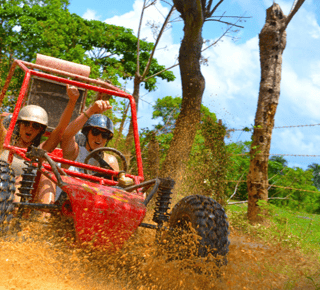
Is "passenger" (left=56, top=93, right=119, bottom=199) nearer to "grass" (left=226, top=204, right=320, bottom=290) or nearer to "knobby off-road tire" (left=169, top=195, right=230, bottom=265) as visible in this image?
"knobby off-road tire" (left=169, top=195, right=230, bottom=265)

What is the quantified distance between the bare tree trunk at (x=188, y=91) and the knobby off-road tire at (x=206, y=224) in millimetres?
→ 4779

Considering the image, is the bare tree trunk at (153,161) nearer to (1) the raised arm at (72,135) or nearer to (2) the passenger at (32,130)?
(1) the raised arm at (72,135)

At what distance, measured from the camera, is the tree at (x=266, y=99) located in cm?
667

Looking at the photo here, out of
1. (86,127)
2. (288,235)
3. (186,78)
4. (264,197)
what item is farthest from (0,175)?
(186,78)

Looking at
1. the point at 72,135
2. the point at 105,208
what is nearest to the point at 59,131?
the point at 72,135

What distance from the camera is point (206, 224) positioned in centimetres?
270

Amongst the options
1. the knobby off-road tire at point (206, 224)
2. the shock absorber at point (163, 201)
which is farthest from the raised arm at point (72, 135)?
the knobby off-road tire at point (206, 224)

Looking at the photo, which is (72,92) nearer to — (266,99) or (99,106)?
(99,106)

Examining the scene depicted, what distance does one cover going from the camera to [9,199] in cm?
244

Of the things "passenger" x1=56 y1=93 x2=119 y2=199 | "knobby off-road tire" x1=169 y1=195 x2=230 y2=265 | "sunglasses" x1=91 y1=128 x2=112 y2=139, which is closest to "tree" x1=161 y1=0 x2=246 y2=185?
"passenger" x1=56 y1=93 x2=119 y2=199

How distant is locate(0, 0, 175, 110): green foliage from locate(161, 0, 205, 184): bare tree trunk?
8.94 metres

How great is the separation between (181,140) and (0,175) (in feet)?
18.1

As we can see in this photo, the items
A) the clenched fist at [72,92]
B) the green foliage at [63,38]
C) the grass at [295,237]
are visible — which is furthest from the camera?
the green foliage at [63,38]

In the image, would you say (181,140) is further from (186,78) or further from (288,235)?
(288,235)
